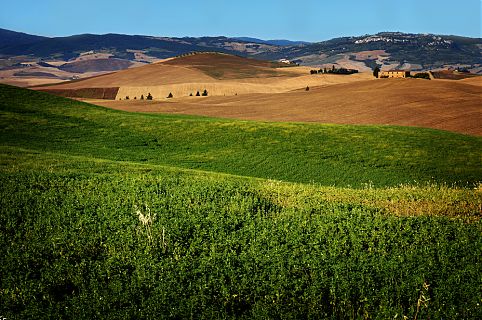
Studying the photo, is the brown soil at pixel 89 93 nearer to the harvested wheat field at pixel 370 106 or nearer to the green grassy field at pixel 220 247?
the harvested wheat field at pixel 370 106

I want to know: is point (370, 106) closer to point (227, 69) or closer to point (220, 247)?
point (220, 247)

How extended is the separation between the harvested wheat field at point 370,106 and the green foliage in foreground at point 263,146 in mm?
14598

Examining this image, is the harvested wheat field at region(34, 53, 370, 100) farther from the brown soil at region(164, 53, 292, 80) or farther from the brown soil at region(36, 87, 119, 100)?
the brown soil at region(36, 87, 119, 100)

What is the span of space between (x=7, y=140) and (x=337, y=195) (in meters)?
30.5

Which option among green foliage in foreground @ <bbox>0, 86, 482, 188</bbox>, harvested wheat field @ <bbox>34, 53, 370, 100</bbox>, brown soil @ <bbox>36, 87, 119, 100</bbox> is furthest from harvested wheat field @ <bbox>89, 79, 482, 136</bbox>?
brown soil @ <bbox>36, 87, 119, 100</bbox>

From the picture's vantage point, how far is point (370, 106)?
74.6 metres

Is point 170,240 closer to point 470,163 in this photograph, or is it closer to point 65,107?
point 470,163

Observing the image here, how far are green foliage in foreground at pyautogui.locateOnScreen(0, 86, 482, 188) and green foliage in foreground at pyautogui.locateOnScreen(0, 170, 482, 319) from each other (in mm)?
15796

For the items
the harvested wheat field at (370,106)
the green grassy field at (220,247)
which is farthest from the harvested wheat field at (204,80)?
the green grassy field at (220,247)

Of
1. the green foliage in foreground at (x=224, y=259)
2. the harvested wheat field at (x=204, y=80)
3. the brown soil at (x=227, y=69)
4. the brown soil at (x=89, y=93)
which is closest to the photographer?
the green foliage in foreground at (x=224, y=259)

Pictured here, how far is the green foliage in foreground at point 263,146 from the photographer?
3431 cm

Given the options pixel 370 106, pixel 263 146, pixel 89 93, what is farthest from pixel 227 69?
pixel 263 146

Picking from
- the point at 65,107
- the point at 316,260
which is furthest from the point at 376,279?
the point at 65,107

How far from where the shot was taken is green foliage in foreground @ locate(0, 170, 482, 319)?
35.1 ft
